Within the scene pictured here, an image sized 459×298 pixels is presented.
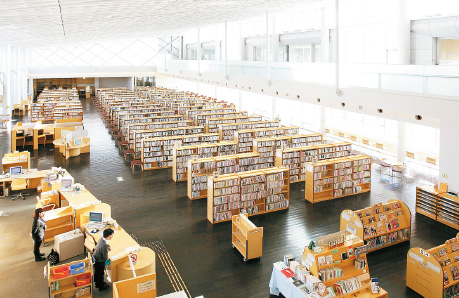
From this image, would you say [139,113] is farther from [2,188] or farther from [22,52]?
[22,52]

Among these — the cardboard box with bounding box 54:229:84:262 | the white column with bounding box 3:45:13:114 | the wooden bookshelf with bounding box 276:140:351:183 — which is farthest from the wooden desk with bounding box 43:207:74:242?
the white column with bounding box 3:45:13:114

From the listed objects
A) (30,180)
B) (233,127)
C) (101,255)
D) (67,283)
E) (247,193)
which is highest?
(233,127)

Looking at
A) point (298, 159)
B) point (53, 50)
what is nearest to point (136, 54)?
point (53, 50)

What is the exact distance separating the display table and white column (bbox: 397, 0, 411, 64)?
11237 millimetres

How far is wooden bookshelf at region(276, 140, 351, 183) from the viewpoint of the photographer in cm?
1391

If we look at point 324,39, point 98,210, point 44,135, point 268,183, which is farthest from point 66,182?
point 324,39

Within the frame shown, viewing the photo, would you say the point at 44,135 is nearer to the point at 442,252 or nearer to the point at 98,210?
the point at 98,210

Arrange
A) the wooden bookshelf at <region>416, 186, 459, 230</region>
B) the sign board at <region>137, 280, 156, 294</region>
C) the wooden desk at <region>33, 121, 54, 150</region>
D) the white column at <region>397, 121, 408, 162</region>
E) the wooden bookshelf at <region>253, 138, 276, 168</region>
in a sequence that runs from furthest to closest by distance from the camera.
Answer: the wooden desk at <region>33, 121, 54, 150</region>, the white column at <region>397, 121, 408, 162</region>, the wooden bookshelf at <region>253, 138, 276, 168</region>, the wooden bookshelf at <region>416, 186, 459, 230</region>, the sign board at <region>137, 280, 156, 294</region>

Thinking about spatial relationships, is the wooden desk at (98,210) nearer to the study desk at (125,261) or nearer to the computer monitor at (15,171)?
the study desk at (125,261)

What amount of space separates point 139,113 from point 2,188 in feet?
33.4

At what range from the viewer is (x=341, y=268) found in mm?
7312

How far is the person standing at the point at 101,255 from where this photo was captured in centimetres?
720

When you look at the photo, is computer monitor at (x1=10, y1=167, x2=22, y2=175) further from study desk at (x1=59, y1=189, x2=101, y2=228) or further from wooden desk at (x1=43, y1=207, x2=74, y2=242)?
wooden desk at (x1=43, y1=207, x2=74, y2=242)

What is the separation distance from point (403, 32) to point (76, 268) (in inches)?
547
